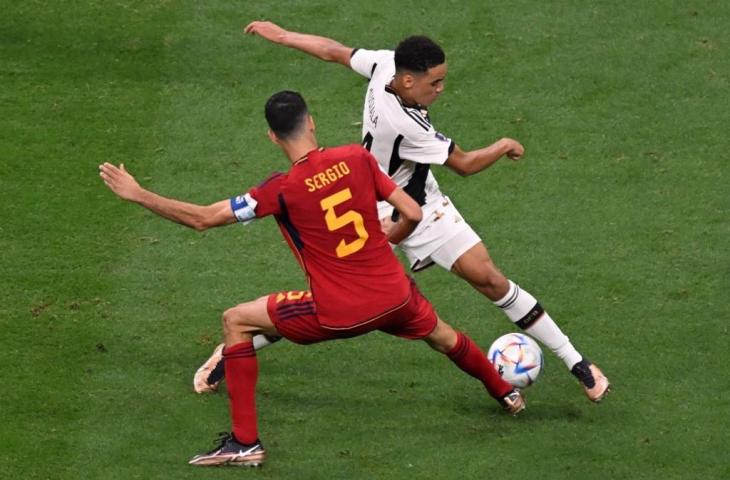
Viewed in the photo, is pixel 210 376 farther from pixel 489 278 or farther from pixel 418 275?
pixel 418 275

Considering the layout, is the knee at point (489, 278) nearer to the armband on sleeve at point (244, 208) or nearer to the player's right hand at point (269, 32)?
the armband on sleeve at point (244, 208)

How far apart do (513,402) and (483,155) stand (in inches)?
60.2

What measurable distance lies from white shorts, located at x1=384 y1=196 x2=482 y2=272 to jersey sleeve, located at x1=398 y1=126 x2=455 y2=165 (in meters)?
0.39

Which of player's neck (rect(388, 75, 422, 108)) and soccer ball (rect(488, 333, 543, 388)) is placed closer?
player's neck (rect(388, 75, 422, 108))

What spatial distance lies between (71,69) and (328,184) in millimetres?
5528

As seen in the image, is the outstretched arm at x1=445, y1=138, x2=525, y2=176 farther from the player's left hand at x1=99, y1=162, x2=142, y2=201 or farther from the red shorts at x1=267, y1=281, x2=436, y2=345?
the player's left hand at x1=99, y1=162, x2=142, y2=201

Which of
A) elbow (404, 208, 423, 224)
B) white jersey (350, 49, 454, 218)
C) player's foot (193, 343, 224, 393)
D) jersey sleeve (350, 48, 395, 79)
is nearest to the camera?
elbow (404, 208, 423, 224)

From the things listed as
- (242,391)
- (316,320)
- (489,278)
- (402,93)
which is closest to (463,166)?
(402,93)

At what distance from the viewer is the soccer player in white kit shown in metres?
A: 9.08

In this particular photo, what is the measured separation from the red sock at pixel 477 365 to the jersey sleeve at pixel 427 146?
3.57 feet

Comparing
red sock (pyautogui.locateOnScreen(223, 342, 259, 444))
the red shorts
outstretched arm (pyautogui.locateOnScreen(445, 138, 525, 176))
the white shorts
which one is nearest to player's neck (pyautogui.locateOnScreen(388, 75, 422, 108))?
outstretched arm (pyautogui.locateOnScreen(445, 138, 525, 176))

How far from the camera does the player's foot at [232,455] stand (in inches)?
339

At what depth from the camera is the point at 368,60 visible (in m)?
9.66

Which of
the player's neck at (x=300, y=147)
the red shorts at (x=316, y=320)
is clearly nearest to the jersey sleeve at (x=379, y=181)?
the player's neck at (x=300, y=147)
